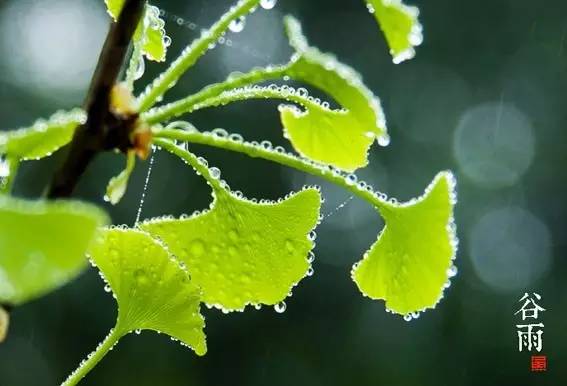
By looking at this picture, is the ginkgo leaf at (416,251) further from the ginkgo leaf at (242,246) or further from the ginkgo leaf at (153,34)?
the ginkgo leaf at (153,34)

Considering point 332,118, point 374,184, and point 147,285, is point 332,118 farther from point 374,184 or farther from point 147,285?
point 374,184

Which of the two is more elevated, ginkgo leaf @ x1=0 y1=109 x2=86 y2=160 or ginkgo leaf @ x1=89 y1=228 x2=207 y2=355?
ginkgo leaf @ x1=89 y1=228 x2=207 y2=355

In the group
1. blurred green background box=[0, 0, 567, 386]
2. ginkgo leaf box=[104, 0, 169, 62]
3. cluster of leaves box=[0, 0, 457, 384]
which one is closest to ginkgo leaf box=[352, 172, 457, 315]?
cluster of leaves box=[0, 0, 457, 384]

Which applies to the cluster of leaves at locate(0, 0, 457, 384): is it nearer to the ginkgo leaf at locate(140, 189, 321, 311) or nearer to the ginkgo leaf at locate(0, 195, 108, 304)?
the ginkgo leaf at locate(140, 189, 321, 311)

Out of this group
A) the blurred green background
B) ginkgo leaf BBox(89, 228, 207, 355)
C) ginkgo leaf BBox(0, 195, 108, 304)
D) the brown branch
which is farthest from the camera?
the blurred green background

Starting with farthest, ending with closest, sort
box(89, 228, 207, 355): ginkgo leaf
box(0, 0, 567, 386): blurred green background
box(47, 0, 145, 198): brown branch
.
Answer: box(0, 0, 567, 386): blurred green background < box(89, 228, 207, 355): ginkgo leaf < box(47, 0, 145, 198): brown branch

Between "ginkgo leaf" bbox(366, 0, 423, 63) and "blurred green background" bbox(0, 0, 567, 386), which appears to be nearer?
"ginkgo leaf" bbox(366, 0, 423, 63)

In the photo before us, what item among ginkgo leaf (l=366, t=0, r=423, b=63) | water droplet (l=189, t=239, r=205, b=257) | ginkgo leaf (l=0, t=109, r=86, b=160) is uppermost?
ginkgo leaf (l=366, t=0, r=423, b=63)

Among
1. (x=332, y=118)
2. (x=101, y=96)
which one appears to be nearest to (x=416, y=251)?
(x=332, y=118)
